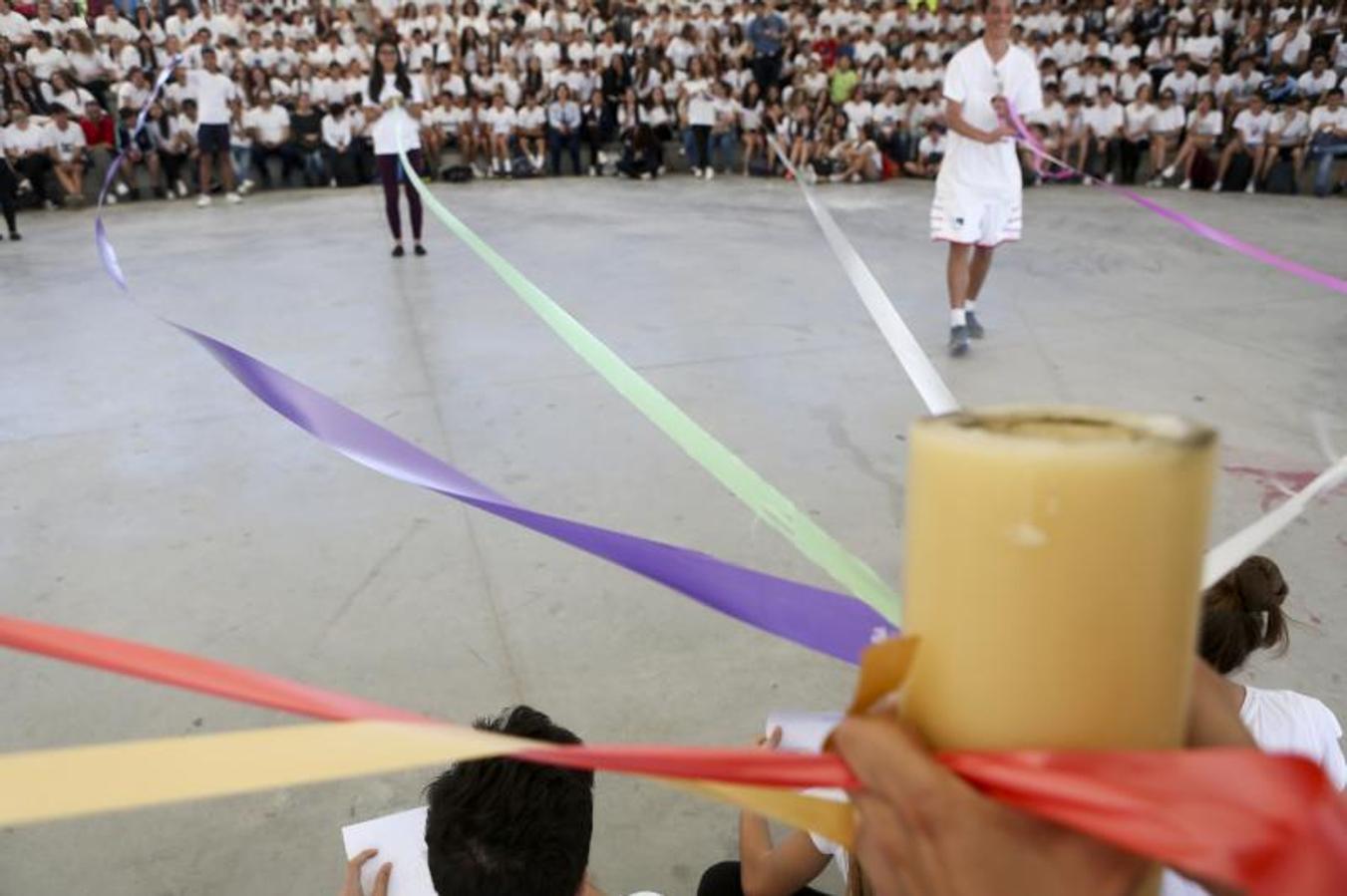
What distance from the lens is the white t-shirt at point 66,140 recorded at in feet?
35.0

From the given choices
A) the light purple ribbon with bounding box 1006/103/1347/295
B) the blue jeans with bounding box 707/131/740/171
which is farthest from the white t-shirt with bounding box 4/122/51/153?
the light purple ribbon with bounding box 1006/103/1347/295

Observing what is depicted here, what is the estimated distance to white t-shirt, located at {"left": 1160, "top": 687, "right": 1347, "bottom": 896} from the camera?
1406 mm

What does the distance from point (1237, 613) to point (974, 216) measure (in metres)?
3.54

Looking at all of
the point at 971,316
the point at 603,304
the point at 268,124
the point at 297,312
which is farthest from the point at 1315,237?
the point at 268,124

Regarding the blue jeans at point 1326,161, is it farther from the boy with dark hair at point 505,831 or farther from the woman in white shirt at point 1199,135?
the boy with dark hair at point 505,831

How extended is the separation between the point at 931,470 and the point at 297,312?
19.8ft

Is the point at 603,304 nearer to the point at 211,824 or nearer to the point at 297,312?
the point at 297,312

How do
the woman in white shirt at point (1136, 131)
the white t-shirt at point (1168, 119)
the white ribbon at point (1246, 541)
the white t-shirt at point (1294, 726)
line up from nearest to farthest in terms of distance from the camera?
the white ribbon at point (1246, 541) → the white t-shirt at point (1294, 726) → the white t-shirt at point (1168, 119) → the woman in white shirt at point (1136, 131)

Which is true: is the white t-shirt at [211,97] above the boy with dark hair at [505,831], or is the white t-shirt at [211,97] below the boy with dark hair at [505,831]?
above

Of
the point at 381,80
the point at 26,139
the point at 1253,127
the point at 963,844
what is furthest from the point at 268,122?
the point at 963,844

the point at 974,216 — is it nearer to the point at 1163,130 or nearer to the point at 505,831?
the point at 505,831

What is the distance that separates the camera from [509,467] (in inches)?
144

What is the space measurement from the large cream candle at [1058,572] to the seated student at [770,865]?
114cm

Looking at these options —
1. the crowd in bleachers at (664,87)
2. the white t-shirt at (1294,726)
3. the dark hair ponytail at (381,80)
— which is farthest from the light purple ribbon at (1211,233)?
the crowd in bleachers at (664,87)
